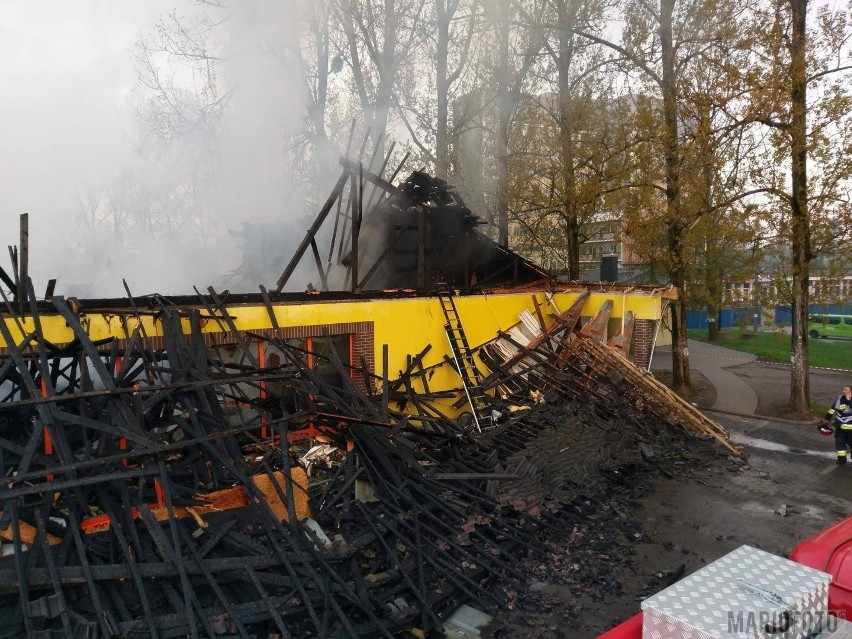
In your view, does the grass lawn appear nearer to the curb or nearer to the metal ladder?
the curb

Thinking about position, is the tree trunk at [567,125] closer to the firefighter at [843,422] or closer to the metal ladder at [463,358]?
the metal ladder at [463,358]

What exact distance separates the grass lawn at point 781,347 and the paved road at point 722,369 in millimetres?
710

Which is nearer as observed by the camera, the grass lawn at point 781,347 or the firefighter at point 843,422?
the firefighter at point 843,422

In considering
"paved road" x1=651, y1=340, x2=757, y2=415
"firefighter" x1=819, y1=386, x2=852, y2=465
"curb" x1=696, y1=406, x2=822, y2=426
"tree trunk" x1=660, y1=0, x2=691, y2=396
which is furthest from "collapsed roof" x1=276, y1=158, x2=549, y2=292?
"firefighter" x1=819, y1=386, x2=852, y2=465

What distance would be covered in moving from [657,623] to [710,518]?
5.32m

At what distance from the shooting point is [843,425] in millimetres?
9133

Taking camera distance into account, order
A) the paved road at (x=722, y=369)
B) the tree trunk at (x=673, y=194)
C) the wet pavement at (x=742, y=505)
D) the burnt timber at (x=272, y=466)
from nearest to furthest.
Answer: the burnt timber at (x=272, y=466), the wet pavement at (x=742, y=505), the tree trunk at (x=673, y=194), the paved road at (x=722, y=369)

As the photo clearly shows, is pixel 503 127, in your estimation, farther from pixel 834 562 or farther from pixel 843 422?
pixel 834 562

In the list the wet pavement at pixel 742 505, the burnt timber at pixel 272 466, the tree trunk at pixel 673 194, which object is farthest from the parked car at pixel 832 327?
the burnt timber at pixel 272 466

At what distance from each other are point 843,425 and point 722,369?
9.91 m

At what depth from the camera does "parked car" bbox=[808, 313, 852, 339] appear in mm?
26656

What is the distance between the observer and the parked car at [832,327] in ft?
87.5

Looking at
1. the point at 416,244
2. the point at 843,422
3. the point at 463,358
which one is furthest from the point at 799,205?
the point at 416,244

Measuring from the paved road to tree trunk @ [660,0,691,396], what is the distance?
3.95 ft
